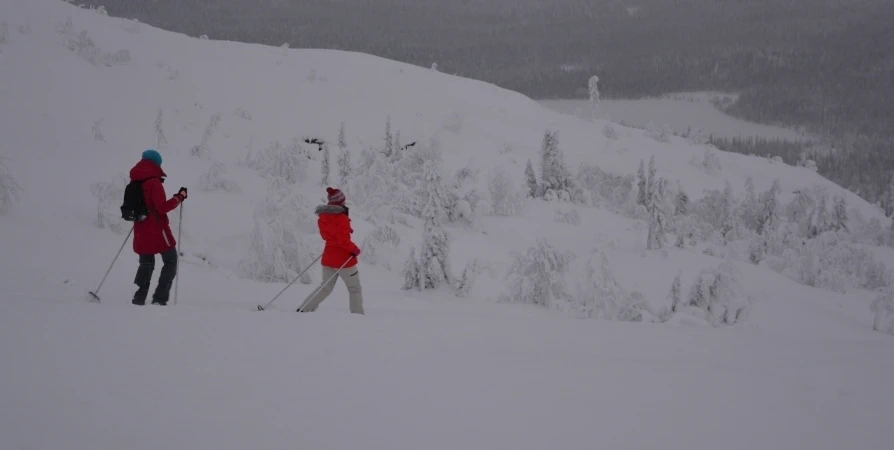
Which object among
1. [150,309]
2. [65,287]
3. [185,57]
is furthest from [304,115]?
[150,309]

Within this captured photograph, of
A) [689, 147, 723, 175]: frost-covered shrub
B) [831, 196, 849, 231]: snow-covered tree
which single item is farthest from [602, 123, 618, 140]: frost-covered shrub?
[831, 196, 849, 231]: snow-covered tree

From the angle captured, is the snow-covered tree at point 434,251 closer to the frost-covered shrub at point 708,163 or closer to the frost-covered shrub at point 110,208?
the frost-covered shrub at point 110,208

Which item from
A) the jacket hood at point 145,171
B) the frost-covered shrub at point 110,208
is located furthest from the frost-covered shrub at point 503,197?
the jacket hood at point 145,171

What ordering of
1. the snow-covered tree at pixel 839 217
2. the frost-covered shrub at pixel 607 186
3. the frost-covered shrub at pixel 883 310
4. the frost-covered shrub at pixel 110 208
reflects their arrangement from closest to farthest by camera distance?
the frost-covered shrub at pixel 110 208 < the frost-covered shrub at pixel 883 310 < the frost-covered shrub at pixel 607 186 < the snow-covered tree at pixel 839 217

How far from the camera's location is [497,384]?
11.4 ft

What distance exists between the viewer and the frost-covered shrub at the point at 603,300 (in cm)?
1572

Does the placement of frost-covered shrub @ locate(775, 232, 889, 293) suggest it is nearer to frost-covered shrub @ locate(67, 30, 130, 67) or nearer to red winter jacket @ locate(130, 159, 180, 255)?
red winter jacket @ locate(130, 159, 180, 255)

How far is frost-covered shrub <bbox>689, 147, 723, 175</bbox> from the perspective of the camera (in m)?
53.8

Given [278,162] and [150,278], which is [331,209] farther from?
[278,162]

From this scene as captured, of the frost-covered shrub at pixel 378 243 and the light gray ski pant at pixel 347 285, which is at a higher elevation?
Result: the light gray ski pant at pixel 347 285

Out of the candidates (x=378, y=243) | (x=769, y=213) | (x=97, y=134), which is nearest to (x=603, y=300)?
(x=378, y=243)

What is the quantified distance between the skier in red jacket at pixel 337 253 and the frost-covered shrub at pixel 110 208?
8427mm

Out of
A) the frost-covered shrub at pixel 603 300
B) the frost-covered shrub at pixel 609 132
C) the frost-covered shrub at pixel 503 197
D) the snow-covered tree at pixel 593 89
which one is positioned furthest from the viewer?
the snow-covered tree at pixel 593 89

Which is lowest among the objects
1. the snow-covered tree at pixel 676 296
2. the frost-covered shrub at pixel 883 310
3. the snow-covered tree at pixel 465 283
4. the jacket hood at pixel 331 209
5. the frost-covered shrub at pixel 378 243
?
the frost-covered shrub at pixel 883 310
